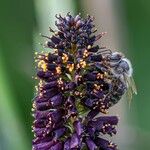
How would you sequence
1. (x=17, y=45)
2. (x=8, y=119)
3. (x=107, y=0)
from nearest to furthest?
(x=8, y=119) < (x=107, y=0) < (x=17, y=45)

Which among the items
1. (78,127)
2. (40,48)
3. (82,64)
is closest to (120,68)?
(82,64)

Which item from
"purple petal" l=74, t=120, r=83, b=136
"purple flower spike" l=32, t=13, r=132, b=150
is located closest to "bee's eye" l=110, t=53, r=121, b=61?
"purple flower spike" l=32, t=13, r=132, b=150

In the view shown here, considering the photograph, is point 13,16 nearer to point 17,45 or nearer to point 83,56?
point 17,45

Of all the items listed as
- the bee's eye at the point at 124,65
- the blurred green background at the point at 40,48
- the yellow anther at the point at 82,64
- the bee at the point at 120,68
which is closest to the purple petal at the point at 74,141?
the yellow anther at the point at 82,64

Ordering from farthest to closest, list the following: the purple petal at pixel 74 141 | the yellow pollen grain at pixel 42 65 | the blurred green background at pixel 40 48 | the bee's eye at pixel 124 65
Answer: the blurred green background at pixel 40 48 → the bee's eye at pixel 124 65 → the yellow pollen grain at pixel 42 65 → the purple petal at pixel 74 141

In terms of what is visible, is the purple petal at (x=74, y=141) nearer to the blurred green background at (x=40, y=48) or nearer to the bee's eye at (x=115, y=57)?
the bee's eye at (x=115, y=57)

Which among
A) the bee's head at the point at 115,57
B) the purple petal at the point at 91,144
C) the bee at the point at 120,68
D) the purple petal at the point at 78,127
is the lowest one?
the purple petal at the point at 91,144

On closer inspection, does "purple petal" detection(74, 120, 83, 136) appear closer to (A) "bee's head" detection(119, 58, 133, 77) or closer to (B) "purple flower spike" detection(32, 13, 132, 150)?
(B) "purple flower spike" detection(32, 13, 132, 150)

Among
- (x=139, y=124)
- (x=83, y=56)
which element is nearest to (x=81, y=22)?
(x=83, y=56)

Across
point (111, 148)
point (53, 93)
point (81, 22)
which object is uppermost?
point (81, 22)
